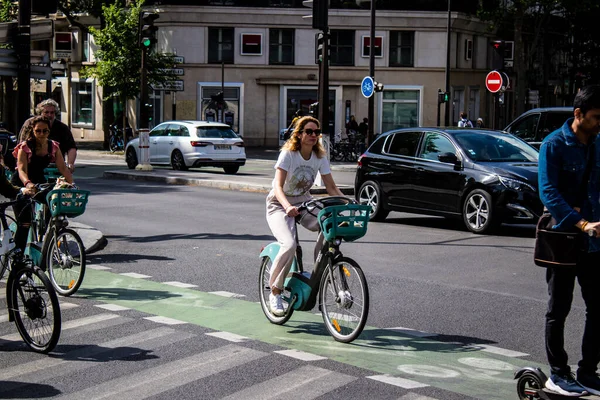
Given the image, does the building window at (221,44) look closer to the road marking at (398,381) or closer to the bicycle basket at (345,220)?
the bicycle basket at (345,220)

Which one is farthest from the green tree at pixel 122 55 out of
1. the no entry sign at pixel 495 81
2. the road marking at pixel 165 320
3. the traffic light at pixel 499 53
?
the road marking at pixel 165 320

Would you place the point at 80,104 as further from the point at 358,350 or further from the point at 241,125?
the point at 358,350

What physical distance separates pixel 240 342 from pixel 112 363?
1050 millimetres

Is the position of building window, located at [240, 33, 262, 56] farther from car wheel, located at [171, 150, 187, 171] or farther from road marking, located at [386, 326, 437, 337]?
road marking, located at [386, 326, 437, 337]

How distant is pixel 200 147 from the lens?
29578mm

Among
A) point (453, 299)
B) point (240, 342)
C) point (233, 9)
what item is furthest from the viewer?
point (233, 9)

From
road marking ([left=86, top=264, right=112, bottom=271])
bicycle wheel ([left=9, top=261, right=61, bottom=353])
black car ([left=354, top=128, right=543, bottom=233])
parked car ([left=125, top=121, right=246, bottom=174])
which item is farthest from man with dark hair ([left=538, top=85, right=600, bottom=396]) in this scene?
parked car ([left=125, top=121, right=246, bottom=174])

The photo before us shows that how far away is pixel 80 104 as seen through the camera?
59812 mm

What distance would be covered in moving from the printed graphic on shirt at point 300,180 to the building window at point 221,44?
4574 centimetres

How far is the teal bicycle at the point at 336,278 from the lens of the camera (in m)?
7.23

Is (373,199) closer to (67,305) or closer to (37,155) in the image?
(37,155)

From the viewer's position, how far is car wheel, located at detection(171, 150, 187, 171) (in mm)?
30062

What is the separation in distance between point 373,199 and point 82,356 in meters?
9.87

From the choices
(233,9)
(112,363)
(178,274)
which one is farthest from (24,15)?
(233,9)
